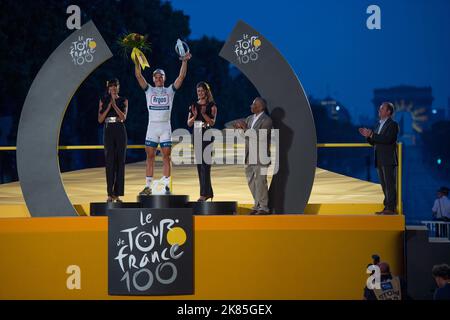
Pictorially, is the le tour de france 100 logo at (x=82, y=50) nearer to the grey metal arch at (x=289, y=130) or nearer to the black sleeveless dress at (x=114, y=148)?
the black sleeveless dress at (x=114, y=148)

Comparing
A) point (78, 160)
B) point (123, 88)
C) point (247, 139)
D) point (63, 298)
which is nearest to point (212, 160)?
point (247, 139)

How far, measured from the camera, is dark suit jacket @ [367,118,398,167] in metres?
12.3

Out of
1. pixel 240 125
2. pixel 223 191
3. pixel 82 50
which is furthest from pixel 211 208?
pixel 223 191

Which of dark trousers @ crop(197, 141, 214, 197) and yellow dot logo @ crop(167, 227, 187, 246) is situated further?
dark trousers @ crop(197, 141, 214, 197)

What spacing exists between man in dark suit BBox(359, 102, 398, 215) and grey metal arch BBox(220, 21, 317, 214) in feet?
3.19

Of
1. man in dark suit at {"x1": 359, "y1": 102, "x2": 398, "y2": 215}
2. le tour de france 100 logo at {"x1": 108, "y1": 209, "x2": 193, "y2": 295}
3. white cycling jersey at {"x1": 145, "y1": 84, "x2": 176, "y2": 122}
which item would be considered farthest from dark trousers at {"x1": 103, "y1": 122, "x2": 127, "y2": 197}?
man in dark suit at {"x1": 359, "y1": 102, "x2": 398, "y2": 215}

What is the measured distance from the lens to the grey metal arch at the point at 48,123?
13.4 meters

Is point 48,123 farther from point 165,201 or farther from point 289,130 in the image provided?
point 289,130

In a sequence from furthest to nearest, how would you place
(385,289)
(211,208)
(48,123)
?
(48,123), (211,208), (385,289)

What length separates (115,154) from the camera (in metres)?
13.3

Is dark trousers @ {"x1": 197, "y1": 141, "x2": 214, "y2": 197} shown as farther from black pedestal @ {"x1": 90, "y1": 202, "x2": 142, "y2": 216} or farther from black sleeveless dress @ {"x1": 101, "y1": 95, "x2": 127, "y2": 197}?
black sleeveless dress @ {"x1": 101, "y1": 95, "x2": 127, "y2": 197}

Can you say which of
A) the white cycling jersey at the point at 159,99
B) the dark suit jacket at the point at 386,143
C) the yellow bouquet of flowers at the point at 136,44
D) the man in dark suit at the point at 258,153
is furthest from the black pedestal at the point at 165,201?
the dark suit jacket at the point at 386,143

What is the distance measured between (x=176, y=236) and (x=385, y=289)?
2699mm

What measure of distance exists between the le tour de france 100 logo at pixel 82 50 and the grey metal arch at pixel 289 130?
1941mm
